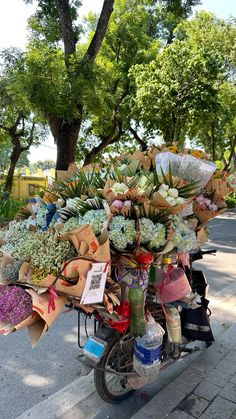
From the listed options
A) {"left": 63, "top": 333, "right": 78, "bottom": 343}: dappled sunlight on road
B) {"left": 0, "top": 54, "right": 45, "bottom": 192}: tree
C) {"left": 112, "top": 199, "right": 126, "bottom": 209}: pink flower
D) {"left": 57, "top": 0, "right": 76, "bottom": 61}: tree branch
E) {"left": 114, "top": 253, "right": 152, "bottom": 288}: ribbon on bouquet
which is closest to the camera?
{"left": 112, "top": 199, "right": 126, "bottom": 209}: pink flower

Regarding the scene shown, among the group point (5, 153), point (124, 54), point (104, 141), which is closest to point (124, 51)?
point (124, 54)

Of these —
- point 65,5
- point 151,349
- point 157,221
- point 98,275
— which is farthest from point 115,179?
point 65,5

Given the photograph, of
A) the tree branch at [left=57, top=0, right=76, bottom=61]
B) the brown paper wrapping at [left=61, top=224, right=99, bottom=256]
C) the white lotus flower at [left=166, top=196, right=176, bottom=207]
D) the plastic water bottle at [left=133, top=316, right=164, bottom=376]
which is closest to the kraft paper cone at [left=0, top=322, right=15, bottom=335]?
the brown paper wrapping at [left=61, top=224, right=99, bottom=256]

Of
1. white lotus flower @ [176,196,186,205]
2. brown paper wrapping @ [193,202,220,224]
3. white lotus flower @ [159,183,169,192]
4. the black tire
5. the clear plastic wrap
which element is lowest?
the black tire

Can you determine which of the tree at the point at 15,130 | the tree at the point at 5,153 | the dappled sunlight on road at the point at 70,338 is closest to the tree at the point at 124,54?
the tree at the point at 15,130

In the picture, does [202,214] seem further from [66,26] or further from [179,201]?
[66,26]

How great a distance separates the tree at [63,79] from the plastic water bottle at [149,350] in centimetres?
581

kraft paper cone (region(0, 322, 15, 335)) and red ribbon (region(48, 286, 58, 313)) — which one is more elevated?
red ribbon (region(48, 286, 58, 313))

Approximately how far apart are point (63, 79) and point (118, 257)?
6.07 m

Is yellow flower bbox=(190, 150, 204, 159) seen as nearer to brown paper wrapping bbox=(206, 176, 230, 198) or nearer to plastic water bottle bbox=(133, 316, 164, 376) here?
brown paper wrapping bbox=(206, 176, 230, 198)

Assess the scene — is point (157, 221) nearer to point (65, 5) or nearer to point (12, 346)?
point (12, 346)

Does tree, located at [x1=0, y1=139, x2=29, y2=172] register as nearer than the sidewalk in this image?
No

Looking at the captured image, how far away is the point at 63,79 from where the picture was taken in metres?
7.36

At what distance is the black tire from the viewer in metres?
2.45
